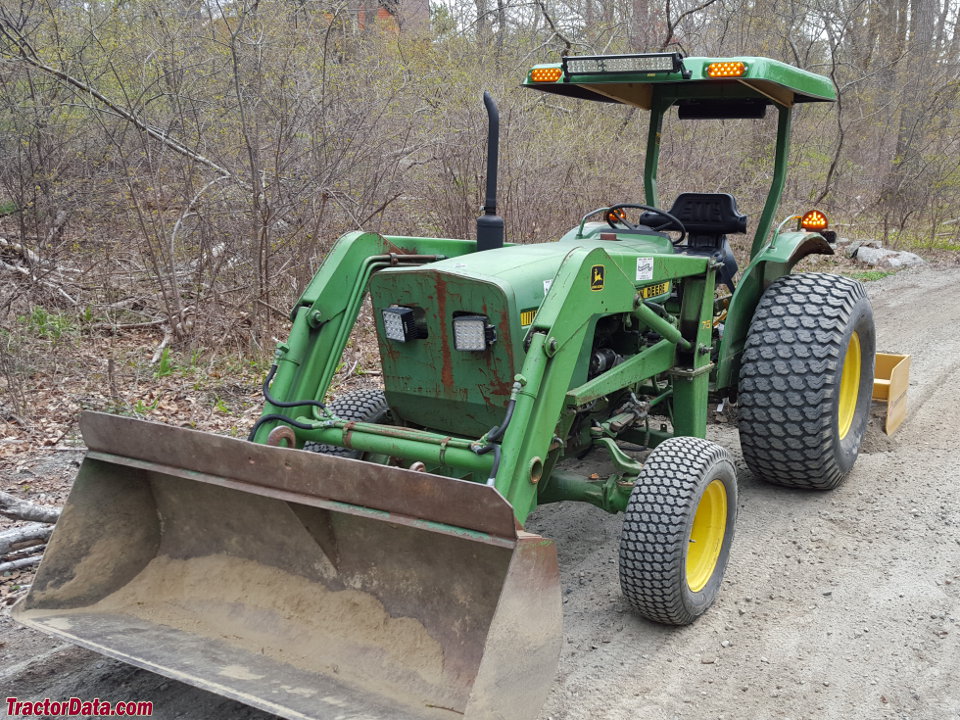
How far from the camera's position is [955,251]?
13500 mm

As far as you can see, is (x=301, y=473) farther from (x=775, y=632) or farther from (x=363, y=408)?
(x=775, y=632)

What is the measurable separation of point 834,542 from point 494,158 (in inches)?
94.6

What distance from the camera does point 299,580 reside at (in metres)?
3.13

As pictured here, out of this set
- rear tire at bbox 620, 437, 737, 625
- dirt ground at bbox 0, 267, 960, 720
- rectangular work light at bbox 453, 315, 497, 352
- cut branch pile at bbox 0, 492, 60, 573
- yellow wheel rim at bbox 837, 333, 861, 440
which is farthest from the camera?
yellow wheel rim at bbox 837, 333, 861, 440

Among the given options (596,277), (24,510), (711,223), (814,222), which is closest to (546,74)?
(711,223)

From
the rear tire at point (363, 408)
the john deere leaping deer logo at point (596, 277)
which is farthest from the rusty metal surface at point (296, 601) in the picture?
the john deere leaping deer logo at point (596, 277)

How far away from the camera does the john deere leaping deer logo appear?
325 centimetres

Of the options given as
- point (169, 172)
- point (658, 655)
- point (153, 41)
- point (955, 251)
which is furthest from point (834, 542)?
point (955, 251)

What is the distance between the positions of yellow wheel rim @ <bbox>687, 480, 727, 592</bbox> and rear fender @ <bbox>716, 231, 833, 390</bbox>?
1.04 metres

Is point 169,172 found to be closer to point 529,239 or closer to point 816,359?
point 529,239

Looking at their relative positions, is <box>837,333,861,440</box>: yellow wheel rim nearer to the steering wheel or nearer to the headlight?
the steering wheel

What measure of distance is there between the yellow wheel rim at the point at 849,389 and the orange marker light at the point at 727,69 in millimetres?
1841

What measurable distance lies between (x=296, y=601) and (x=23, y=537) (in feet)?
5.36

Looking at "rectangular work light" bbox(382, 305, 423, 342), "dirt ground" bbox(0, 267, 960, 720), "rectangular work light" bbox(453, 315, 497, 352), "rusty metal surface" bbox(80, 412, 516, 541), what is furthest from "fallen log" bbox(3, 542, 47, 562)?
"rectangular work light" bbox(453, 315, 497, 352)
